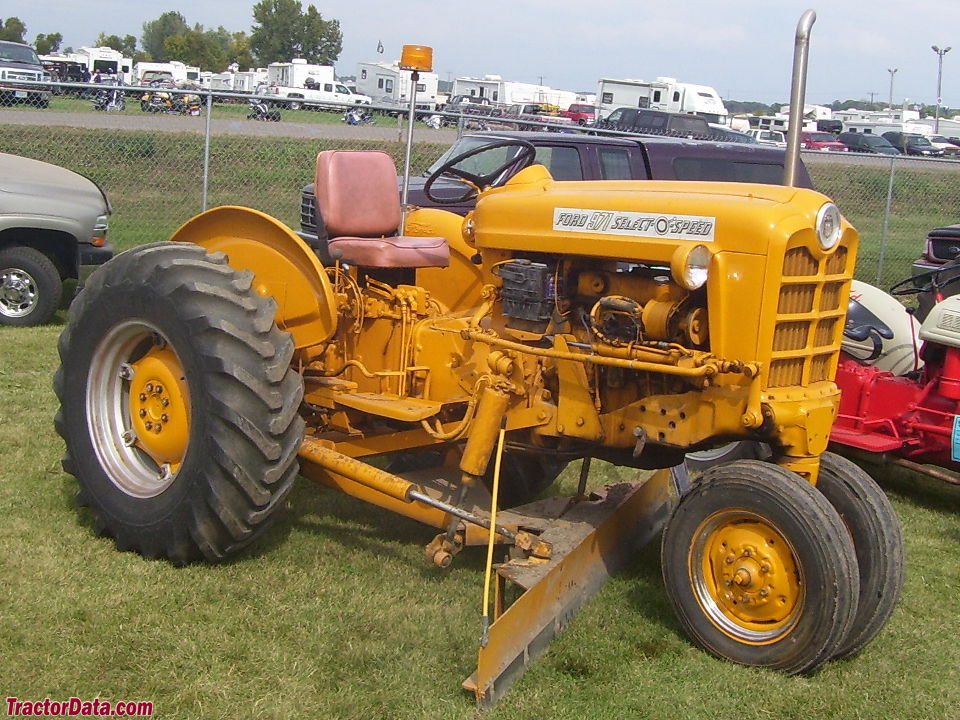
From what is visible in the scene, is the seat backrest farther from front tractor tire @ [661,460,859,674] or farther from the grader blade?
front tractor tire @ [661,460,859,674]

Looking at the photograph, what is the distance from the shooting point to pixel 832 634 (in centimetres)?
346

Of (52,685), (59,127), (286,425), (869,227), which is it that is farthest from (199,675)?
(869,227)

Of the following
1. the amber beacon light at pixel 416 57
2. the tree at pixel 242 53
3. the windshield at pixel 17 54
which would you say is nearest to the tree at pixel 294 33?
the tree at pixel 242 53

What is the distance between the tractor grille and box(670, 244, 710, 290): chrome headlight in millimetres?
262

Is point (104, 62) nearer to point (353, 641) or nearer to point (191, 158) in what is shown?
point (191, 158)

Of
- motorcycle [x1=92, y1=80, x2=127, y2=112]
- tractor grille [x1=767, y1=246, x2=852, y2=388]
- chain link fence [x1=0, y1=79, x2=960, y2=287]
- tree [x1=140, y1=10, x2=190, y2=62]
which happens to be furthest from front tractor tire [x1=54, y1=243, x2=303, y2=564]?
tree [x1=140, y1=10, x2=190, y2=62]

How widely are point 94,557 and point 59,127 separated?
39.9 ft

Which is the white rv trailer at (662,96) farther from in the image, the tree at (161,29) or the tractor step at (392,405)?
the tree at (161,29)

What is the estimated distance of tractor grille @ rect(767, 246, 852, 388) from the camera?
144 inches

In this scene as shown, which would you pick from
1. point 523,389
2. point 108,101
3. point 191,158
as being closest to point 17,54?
point 108,101

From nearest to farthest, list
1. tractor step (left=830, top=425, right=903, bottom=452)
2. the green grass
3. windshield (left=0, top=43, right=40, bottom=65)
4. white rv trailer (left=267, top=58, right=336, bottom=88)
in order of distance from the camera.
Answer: the green grass
tractor step (left=830, top=425, right=903, bottom=452)
windshield (left=0, top=43, right=40, bottom=65)
white rv trailer (left=267, top=58, right=336, bottom=88)

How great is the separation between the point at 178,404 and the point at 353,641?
1.25m

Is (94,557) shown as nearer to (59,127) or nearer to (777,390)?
(777,390)

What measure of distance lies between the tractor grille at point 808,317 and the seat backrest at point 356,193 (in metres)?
2.18
